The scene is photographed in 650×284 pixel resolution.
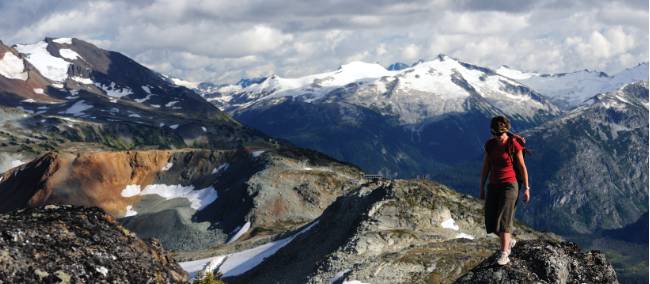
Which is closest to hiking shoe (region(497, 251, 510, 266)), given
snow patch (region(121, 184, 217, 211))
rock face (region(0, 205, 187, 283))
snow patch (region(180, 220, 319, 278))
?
rock face (region(0, 205, 187, 283))

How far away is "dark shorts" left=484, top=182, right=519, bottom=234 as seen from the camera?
24.9 m

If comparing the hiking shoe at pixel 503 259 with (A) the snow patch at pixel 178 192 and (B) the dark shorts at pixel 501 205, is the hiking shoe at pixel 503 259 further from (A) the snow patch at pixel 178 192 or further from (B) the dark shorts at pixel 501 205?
(A) the snow patch at pixel 178 192

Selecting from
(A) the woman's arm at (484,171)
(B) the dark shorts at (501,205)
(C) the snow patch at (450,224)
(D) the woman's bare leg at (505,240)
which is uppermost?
(A) the woman's arm at (484,171)

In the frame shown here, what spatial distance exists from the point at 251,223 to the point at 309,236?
185 ft

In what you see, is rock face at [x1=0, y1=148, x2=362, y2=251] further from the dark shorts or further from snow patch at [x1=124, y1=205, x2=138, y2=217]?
the dark shorts

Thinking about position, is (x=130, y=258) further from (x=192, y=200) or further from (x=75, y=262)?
(x=192, y=200)

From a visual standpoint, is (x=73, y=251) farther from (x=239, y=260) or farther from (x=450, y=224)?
(x=239, y=260)

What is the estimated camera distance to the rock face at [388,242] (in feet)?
200

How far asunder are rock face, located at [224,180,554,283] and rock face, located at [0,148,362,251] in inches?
1812

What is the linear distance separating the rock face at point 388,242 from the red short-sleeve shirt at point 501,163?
34.0 meters

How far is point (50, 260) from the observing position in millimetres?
22328

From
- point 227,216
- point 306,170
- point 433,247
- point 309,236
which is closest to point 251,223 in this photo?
point 227,216

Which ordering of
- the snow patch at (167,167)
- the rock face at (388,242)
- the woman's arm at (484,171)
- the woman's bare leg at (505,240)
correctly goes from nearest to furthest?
the woman's bare leg at (505,240), the woman's arm at (484,171), the rock face at (388,242), the snow patch at (167,167)

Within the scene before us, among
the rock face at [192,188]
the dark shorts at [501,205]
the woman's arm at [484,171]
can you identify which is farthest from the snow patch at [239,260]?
the dark shorts at [501,205]
